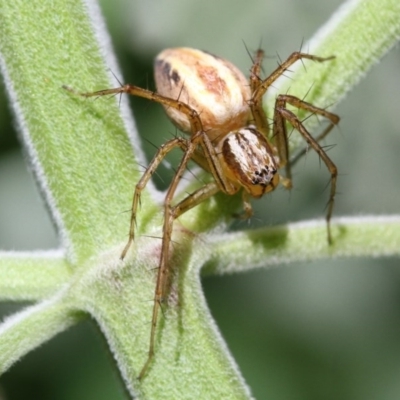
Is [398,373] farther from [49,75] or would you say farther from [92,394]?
[49,75]

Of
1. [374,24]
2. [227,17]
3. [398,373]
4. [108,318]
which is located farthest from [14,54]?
[398,373]

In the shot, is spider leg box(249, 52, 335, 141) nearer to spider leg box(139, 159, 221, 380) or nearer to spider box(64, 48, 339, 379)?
spider box(64, 48, 339, 379)

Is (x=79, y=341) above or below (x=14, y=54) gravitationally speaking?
below

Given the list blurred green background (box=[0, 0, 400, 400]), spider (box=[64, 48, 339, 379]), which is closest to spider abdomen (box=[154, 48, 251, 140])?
spider (box=[64, 48, 339, 379])

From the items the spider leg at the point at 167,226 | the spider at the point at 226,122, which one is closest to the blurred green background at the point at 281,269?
the spider at the point at 226,122

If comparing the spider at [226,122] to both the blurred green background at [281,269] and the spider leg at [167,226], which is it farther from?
the blurred green background at [281,269]
